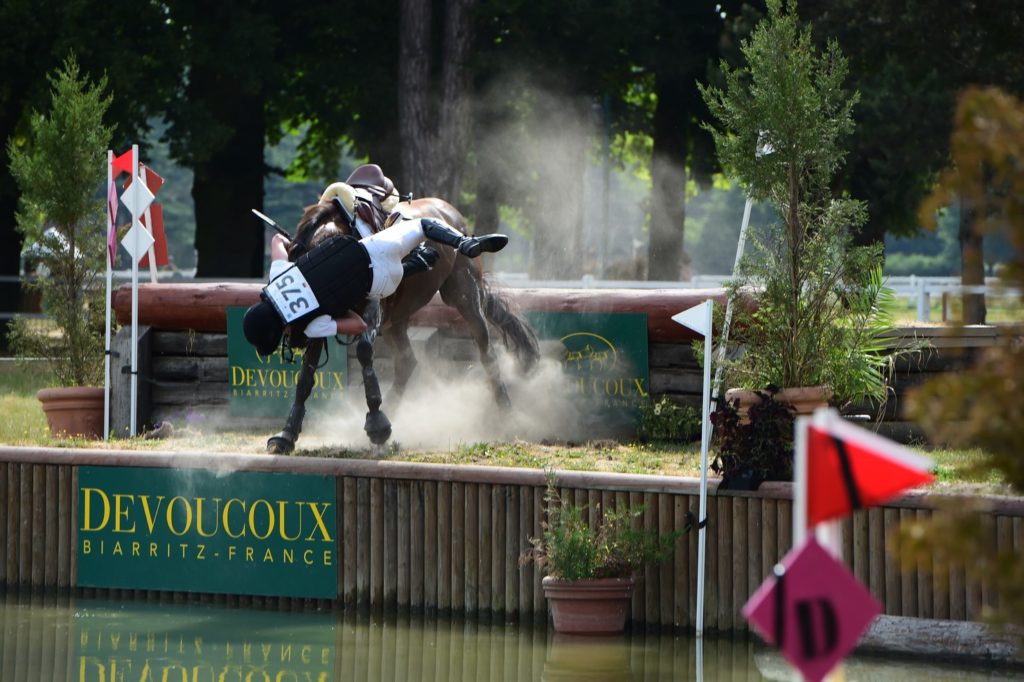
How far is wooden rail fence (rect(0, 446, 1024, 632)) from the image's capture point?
8656 millimetres

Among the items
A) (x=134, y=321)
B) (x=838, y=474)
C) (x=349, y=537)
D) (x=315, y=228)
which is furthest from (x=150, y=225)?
(x=838, y=474)

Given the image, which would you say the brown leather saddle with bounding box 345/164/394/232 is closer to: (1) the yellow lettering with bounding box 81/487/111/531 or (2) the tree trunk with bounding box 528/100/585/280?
(1) the yellow lettering with bounding box 81/487/111/531

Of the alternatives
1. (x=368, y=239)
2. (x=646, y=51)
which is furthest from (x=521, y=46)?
(x=368, y=239)

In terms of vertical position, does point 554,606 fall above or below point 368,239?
below

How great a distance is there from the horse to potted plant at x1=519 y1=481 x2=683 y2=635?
2.03 metres

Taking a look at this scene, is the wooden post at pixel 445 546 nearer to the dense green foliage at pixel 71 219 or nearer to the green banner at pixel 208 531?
the green banner at pixel 208 531

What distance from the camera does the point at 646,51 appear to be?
2522 cm

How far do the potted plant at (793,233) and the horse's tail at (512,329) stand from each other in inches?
88.5

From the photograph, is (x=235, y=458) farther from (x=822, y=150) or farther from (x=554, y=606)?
(x=822, y=150)

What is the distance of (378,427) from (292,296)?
1.07 metres

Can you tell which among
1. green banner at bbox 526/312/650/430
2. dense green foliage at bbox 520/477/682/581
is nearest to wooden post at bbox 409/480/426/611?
dense green foliage at bbox 520/477/682/581

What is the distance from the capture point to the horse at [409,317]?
34.8ft

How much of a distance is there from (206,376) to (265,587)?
10.9 feet

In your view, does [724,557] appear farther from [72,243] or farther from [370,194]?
[72,243]
